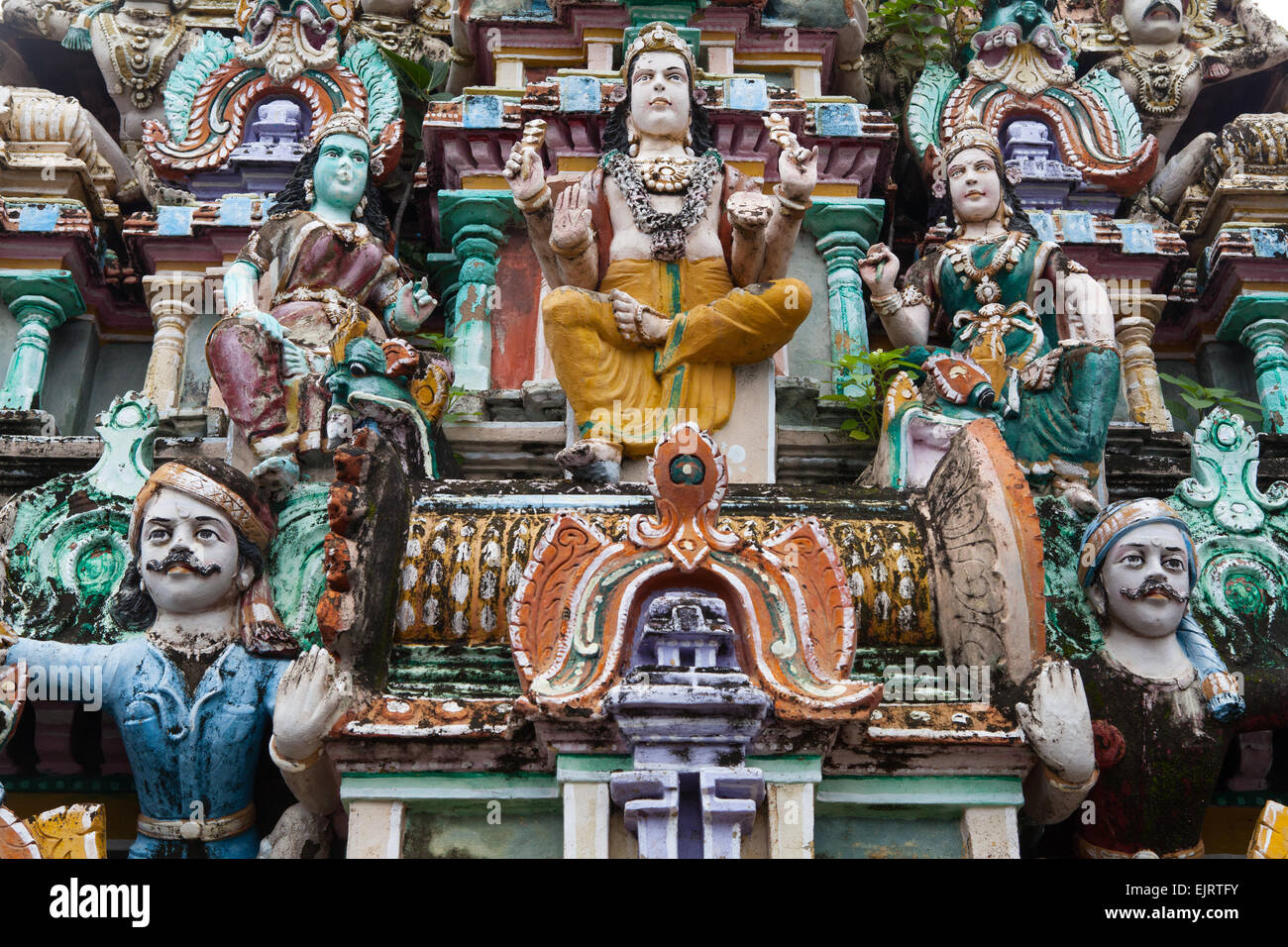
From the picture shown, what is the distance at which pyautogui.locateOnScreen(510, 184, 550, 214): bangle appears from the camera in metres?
7.77

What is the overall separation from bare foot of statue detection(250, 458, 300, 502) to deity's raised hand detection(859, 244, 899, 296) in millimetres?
3119

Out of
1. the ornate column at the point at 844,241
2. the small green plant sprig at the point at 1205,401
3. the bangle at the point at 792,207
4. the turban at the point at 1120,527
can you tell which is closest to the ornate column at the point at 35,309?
the ornate column at the point at 844,241

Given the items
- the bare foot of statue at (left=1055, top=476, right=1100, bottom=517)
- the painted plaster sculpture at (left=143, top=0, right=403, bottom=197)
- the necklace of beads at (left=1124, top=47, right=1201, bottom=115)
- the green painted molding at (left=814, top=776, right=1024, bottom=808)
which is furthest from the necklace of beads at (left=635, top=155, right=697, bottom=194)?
the necklace of beads at (left=1124, top=47, right=1201, bottom=115)

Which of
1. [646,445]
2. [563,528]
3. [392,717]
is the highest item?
[646,445]

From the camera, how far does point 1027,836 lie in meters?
5.88

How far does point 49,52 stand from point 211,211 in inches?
124

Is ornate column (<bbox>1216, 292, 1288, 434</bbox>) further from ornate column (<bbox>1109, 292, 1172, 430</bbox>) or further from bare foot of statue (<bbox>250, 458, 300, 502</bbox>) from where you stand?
bare foot of statue (<bbox>250, 458, 300, 502</bbox>)

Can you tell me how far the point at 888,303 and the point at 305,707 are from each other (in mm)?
4258

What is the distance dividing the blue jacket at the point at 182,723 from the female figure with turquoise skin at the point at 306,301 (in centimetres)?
128


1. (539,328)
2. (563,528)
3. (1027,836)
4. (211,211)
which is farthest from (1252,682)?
(211,211)

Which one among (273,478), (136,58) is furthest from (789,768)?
(136,58)

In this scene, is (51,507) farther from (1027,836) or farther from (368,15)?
(368,15)

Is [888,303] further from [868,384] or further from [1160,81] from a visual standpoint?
[1160,81]

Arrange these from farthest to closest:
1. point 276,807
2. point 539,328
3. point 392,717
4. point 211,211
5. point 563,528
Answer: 1. point 211,211
2. point 539,328
3. point 276,807
4. point 563,528
5. point 392,717
